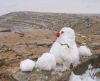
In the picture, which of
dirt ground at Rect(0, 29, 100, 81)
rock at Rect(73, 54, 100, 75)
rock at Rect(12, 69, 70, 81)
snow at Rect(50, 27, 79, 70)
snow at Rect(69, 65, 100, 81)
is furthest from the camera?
rock at Rect(73, 54, 100, 75)

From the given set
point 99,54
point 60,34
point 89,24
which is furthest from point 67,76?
point 89,24

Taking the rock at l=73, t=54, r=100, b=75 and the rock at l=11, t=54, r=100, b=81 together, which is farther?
the rock at l=73, t=54, r=100, b=75

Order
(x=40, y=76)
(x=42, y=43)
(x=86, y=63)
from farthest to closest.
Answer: (x=42, y=43) → (x=86, y=63) → (x=40, y=76)

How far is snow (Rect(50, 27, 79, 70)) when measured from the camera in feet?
17.0

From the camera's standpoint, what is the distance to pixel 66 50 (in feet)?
17.1

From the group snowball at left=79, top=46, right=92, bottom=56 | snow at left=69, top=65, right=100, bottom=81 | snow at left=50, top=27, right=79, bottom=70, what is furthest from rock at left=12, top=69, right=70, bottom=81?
snowball at left=79, top=46, right=92, bottom=56

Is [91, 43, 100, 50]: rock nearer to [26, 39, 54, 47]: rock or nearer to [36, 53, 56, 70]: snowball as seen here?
[26, 39, 54, 47]: rock

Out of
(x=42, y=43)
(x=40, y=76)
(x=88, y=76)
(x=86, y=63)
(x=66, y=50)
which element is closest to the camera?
(x=40, y=76)

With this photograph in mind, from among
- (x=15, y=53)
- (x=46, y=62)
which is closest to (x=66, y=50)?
(x=46, y=62)

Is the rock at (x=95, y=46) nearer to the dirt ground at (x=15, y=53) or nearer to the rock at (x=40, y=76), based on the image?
the dirt ground at (x=15, y=53)

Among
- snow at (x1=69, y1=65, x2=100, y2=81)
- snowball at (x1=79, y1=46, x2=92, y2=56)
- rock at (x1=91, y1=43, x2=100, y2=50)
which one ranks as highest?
snowball at (x1=79, y1=46, x2=92, y2=56)

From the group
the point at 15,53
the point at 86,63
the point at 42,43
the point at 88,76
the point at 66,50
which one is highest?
the point at 66,50

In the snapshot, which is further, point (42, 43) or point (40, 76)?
point (42, 43)

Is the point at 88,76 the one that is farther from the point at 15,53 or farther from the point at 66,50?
the point at 15,53
